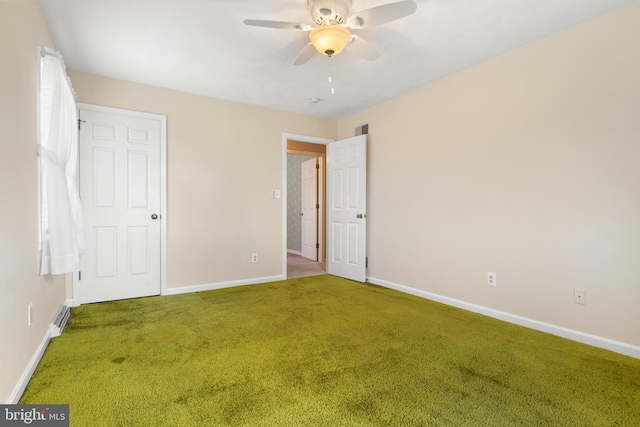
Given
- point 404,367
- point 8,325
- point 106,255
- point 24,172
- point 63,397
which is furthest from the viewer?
point 106,255

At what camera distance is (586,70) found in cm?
240

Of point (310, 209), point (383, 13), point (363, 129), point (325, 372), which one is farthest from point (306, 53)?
point (310, 209)

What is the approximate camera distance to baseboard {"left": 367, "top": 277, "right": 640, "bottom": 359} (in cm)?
222

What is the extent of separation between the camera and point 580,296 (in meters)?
2.44

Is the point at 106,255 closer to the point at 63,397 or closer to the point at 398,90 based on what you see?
the point at 63,397

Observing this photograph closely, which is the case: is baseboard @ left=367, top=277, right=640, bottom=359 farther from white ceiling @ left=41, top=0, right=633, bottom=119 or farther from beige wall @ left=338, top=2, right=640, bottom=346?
white ceiling @ left=41, top=0, right=633, bottom=119

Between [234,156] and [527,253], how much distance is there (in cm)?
344

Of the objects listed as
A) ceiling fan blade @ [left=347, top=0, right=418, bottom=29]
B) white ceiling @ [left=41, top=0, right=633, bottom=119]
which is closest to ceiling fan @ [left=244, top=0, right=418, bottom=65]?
ceiling fan blade @ [left=347, top=0, right=418, bottom=29]

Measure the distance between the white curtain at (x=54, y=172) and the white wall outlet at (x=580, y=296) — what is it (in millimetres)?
3840

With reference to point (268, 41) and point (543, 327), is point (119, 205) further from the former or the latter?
point (543, 327)

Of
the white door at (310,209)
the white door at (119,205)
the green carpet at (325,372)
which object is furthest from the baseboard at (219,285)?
the white door at (310,209)

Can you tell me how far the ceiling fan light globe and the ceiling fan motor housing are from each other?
0.07 meters

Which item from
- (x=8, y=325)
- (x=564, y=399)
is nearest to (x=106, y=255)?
(x=8, y=325)

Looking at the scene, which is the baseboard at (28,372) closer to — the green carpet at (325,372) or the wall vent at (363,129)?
the green carpet at (325,372)
